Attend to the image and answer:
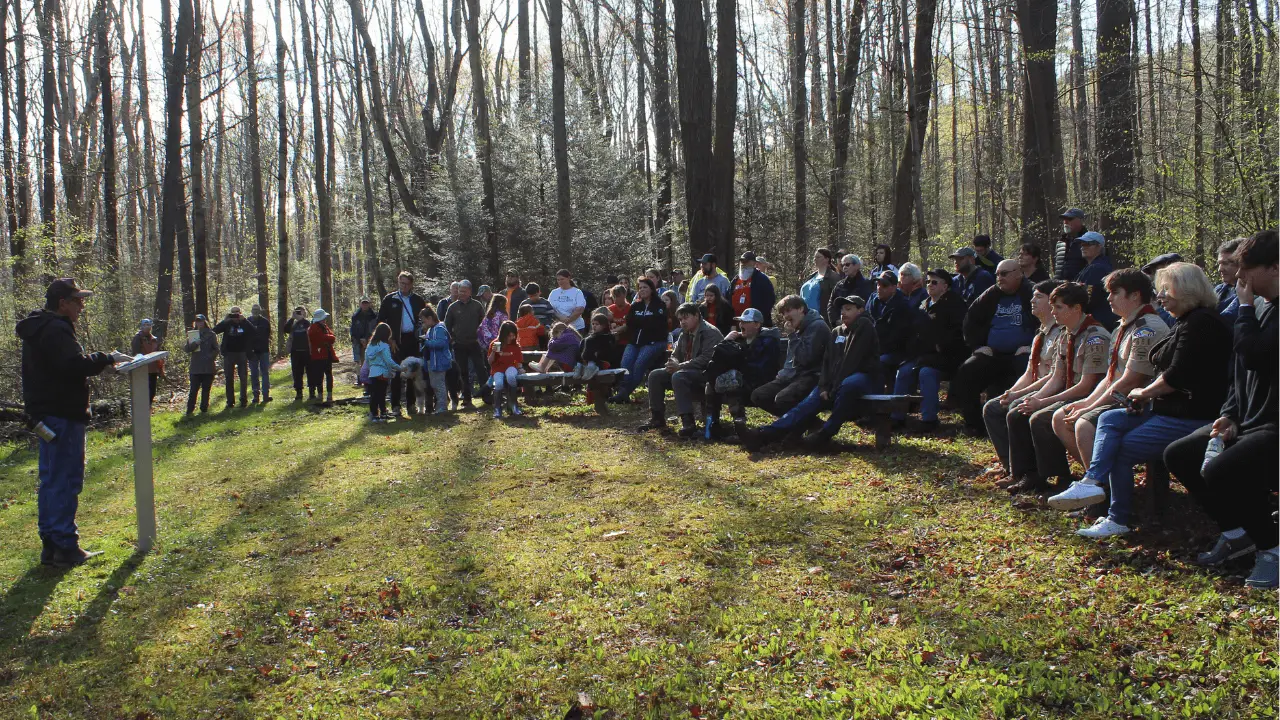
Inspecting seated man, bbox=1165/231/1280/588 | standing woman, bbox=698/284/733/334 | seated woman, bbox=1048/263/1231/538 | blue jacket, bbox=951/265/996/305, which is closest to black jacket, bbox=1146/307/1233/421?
seated woman, bbox=1048/263/1231/538

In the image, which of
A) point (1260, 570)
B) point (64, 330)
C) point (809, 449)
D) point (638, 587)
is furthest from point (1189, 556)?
point (64, 330)

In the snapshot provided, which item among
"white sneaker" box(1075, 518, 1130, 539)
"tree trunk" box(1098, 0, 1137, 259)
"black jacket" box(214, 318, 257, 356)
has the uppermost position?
"tree trunk" box(1098, 0, 1137, 259)

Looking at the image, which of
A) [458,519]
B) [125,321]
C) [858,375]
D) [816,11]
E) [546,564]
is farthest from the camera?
Result: [816,11]

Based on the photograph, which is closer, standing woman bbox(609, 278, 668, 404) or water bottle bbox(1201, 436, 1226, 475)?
water bottle bbox(1201, 436, 1226, 475)

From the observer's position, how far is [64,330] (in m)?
6.12

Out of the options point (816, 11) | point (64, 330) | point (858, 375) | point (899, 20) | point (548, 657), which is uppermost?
point (816, 11)

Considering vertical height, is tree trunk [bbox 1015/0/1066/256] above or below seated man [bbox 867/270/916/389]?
above

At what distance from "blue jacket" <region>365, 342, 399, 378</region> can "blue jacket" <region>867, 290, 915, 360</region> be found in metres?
6.95

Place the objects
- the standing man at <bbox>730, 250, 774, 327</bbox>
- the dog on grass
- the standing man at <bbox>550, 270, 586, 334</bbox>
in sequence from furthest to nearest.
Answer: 1. the standing man at <bbox>550, 270, 586, 334</bbox>
2. the dog on grass
3. the standing man at <bbox>730, 250, 774, 327</bbox>

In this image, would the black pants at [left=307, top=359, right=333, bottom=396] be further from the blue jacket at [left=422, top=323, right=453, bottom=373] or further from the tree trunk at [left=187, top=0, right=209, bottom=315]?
the tree trunk at [left=187, top=0, right=209, bottom=315]

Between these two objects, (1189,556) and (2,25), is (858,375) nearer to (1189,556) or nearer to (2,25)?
(1189,556)

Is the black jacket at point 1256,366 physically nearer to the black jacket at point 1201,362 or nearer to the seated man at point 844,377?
the black jacket at point 1201,362

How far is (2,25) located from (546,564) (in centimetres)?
2265

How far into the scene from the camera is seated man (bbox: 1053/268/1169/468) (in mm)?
5305
